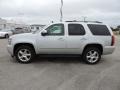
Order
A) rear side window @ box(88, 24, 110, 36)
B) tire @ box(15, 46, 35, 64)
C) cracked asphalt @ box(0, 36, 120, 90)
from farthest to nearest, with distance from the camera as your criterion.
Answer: rear side window @ box(88, 24, 110, 36) < tire @ box(15, 46, 35, 64) < cracked asphalt @ box(0, 36, 120, 90)

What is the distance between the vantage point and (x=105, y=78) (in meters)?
6.50

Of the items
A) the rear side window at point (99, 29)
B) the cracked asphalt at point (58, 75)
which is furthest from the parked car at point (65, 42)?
the cracked asphalt at point (58, 75)

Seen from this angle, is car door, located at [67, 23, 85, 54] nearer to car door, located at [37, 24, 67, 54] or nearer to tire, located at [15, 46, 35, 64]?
car door, located at [37, 24, 67, 54]

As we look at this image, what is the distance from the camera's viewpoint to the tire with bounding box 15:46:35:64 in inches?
337

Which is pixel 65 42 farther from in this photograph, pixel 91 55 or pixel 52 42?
pixel 91 55

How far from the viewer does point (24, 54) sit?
863 centimetres

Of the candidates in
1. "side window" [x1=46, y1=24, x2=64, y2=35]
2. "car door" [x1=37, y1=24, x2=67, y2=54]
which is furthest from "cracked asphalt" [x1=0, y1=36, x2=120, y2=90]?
"side window" [x1=46, y1=24, x2=64, y2=35]

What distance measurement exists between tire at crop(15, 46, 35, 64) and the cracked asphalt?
0.26m

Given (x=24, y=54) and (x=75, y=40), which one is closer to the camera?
(x=75, y=40)

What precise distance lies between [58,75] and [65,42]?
80.3 inches

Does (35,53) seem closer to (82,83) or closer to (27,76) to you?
(27,76)

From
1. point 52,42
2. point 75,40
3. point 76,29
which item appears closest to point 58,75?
point 52,42

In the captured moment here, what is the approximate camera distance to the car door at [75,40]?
8.45 metres

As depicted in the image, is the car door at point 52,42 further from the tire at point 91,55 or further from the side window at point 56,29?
the tire at point 91,55
